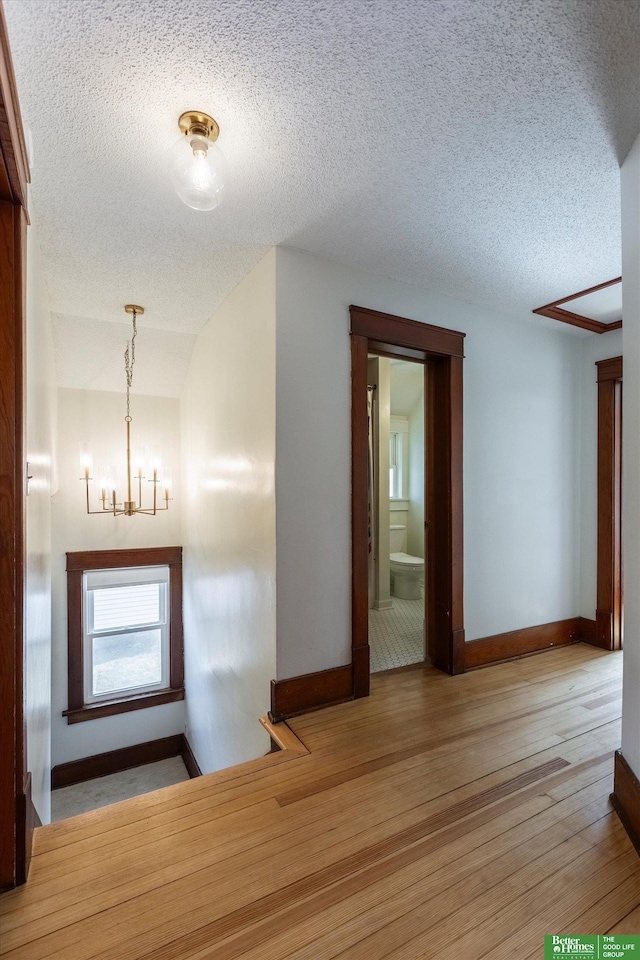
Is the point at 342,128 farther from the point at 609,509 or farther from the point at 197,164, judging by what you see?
the point at 609,509

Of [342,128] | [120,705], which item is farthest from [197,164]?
[120,705]

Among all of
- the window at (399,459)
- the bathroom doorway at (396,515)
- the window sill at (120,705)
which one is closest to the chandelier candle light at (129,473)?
the window sill at (120,705)

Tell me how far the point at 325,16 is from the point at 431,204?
3.04 ft

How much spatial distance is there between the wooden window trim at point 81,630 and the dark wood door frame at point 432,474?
2848 millimetres

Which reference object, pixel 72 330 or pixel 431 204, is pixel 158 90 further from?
pixel 72 330

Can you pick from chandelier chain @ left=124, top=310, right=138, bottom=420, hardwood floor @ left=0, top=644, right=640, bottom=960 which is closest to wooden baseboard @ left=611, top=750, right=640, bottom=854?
hardwood floor @ left=0, top=644, right=640, bottom=960

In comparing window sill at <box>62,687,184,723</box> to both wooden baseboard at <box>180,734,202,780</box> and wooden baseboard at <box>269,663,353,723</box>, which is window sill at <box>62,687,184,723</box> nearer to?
wooden baseboard at <box>180,734,202,780</box>

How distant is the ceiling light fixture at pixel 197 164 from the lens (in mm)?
1447

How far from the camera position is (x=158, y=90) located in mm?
1369

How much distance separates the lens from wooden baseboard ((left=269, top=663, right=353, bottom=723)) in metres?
2.24

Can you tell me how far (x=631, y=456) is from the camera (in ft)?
5.06

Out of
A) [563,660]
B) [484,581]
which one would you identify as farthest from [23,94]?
[563,660]

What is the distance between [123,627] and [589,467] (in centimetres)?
461

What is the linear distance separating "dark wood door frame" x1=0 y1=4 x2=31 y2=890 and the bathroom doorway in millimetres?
1890
